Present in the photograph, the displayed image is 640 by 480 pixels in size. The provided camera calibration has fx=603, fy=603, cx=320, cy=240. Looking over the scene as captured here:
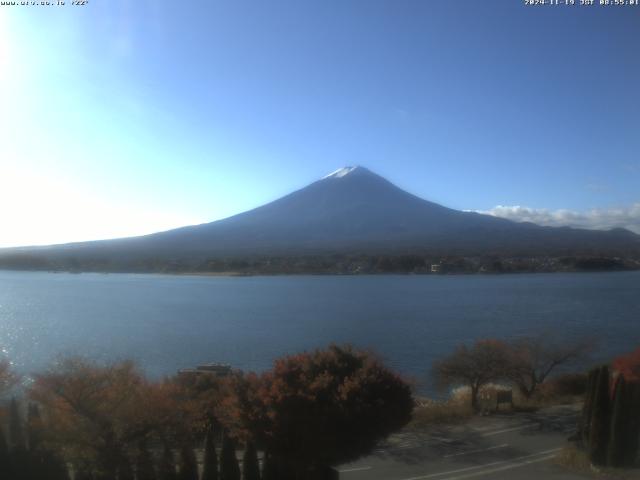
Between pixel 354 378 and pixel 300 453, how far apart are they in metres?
0.85

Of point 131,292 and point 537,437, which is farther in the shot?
point 131,292

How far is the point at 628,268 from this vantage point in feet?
210

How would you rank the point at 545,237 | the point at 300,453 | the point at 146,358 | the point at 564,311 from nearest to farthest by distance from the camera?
the point at 300,453 → the point at 146,358 → the point at 564,311 → the point at 545,237

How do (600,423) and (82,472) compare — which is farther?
(600,423)

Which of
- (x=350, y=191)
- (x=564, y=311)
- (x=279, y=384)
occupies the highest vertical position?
(x=350, y=191)

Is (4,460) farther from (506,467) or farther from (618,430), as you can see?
(618,430)

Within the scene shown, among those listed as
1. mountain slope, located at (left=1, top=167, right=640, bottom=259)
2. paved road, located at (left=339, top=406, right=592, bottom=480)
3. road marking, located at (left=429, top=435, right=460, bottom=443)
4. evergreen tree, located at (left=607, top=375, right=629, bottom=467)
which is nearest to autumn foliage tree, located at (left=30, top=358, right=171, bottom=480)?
paved road, located at (left=339, top=406, right=592, bottom=480)

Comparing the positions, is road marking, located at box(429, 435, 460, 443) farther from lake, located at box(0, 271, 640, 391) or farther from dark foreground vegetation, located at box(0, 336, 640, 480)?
lake, located at box(0, 271, 640, 391)

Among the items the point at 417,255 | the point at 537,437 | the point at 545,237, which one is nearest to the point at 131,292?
the point at 417,255

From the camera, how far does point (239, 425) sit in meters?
5.98

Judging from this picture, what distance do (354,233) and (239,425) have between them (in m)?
73.6

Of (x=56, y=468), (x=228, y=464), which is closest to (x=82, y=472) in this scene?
(x=56, y=468)

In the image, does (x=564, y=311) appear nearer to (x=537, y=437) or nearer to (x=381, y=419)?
(x=537, y=437)

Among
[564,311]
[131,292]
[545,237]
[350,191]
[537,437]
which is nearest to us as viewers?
[537,437]
